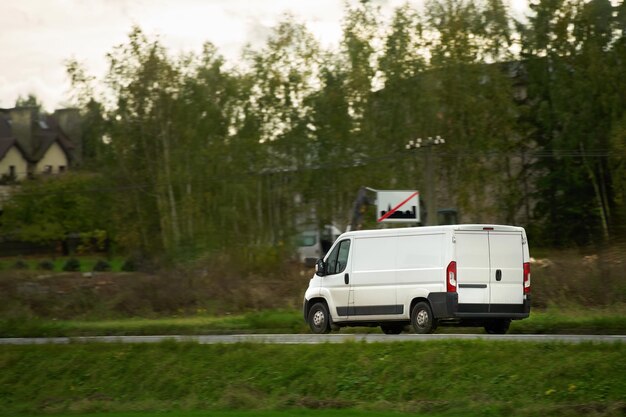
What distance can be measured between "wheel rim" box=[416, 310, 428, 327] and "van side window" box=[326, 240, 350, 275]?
227 cm

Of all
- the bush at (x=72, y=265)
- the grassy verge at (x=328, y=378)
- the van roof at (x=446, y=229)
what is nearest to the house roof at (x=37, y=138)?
the bush at (x=72, y=265)

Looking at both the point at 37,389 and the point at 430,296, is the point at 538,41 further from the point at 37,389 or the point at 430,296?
the point at 37,389

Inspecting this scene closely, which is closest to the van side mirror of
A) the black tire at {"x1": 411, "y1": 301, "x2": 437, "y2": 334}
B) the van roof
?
the van roof

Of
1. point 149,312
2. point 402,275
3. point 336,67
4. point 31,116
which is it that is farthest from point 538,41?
point 31,116

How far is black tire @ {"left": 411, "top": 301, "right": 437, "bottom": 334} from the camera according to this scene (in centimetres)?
2281

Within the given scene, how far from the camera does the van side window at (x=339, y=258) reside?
81.1 feet

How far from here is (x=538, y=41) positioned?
5997 cm

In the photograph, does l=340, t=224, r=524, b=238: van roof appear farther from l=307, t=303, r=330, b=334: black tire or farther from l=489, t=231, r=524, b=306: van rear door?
l=307, t=303, r=330, b=334: black tire

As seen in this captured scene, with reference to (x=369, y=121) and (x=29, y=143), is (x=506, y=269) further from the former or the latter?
(x=29, y=143)

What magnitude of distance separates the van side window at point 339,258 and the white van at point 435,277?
0.02 m

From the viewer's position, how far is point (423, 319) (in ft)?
Result: 75.5

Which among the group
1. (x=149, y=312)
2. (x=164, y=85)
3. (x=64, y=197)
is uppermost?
(x=164, y=85)

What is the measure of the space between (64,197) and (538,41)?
31.0 m

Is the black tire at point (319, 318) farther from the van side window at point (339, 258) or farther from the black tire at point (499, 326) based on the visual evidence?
the black tire at point (499, 326)
